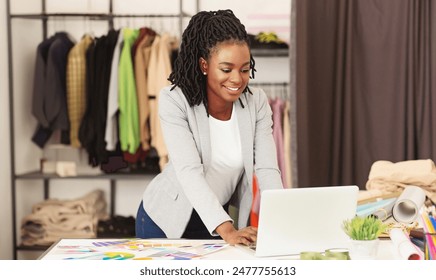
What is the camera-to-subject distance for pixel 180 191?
2.20m

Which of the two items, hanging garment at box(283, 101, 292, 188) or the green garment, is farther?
the green garment

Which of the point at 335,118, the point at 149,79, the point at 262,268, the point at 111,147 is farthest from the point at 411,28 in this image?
the point at 262,268

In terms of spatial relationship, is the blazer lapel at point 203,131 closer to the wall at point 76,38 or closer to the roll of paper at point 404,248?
the roll of paper at point 404,248

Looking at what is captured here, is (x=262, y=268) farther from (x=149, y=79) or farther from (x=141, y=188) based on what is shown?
(x=141, y=188)

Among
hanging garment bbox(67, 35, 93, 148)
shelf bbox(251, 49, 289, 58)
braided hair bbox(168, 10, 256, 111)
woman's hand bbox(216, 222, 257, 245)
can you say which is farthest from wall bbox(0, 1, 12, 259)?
woman's hand bbox(216, 222, 257, 245)

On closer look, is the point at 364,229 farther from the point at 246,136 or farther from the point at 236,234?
the point at 246,136

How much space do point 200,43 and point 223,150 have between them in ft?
1.15

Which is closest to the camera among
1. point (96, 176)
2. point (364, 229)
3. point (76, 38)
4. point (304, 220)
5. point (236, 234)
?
point (364, 229)

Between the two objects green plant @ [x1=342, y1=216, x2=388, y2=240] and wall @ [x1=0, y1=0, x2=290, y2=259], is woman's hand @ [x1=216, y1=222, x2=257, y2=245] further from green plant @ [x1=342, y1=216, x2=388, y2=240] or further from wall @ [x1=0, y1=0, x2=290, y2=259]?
wall @ [x1=0, y1=0, x2=290, y2=259]

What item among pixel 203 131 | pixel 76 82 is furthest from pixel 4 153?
pixel 203 131

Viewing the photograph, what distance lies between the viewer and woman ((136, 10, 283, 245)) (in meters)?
2.02

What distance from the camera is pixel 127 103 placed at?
4.00 meters

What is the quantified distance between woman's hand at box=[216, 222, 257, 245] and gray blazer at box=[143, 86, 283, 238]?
0.27ft

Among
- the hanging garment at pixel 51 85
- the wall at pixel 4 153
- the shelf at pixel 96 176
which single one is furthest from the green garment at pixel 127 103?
the wall at pixel 4 153
